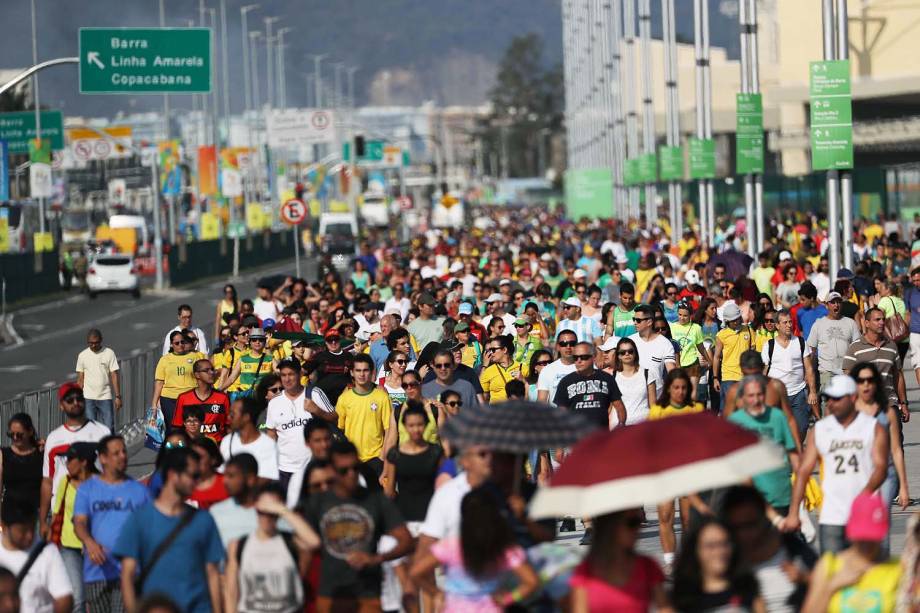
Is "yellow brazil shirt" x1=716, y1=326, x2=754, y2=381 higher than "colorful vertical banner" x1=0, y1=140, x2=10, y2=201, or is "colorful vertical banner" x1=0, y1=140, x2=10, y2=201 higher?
"colorful vertical banner" x1=0, y1=140, x2=10, y2=201

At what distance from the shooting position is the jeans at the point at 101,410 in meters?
19.5

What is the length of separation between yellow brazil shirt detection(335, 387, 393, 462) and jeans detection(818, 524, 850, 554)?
383cm

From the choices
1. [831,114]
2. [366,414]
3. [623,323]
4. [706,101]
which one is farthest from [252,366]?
[706,101]

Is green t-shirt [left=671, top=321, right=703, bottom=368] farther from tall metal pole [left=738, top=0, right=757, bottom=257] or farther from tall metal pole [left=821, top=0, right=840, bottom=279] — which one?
tall metal pole [left=738, top=0, right=757, bottom=257]

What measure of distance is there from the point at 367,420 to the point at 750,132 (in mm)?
20204

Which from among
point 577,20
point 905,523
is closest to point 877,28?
point 905,523

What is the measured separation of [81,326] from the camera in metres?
45.1

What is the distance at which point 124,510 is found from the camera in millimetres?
10406

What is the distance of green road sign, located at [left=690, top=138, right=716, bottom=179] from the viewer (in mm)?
40031

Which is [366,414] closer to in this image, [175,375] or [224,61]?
[175,375]

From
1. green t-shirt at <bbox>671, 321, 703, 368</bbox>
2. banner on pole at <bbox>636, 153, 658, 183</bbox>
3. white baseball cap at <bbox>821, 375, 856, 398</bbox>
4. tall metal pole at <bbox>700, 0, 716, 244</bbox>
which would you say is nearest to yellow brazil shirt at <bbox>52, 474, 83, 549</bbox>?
white baseball cap at <bbox>821, 375, 856, 398</bbox>

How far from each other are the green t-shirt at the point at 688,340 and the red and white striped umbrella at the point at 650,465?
9798 millimetres

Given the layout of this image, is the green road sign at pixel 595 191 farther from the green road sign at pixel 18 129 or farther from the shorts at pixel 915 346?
the shorts at pixel 915 346

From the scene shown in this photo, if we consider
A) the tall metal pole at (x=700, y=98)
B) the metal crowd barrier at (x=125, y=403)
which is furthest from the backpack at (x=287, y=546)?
the tall metal pole at (x=700, y=98)
